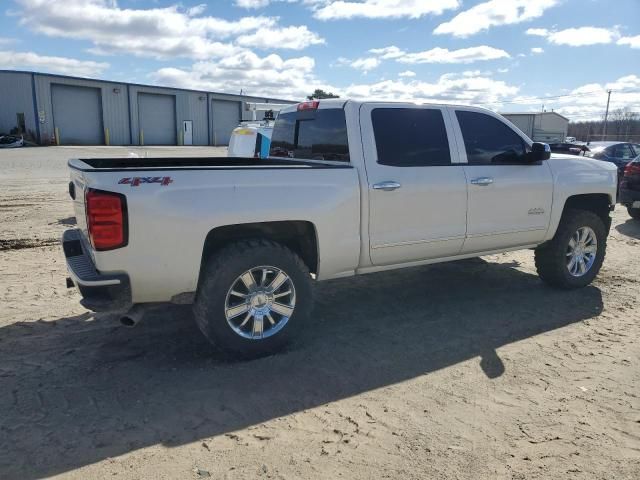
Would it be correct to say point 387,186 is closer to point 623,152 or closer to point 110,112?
point 623,152

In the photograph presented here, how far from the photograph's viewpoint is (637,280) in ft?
21.4

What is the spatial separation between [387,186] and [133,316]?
2.27 m

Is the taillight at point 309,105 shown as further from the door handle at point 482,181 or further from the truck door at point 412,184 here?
the door handle at point 482,181

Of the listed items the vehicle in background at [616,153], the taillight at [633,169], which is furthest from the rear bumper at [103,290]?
the vehicle in background at [616,153]

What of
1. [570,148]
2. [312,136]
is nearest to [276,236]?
[312,136]

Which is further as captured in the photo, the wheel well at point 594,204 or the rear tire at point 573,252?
the wheel well at point 594,204

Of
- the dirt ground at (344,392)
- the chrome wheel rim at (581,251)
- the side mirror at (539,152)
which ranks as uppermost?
the side mirror at (539,152)

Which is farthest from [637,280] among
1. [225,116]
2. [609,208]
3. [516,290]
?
[225,116]

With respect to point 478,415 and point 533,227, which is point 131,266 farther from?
point 533,227

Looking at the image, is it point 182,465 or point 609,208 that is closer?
point 182,465

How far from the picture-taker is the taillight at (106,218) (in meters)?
3.35

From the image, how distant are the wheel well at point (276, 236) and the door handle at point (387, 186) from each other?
0.68 metres

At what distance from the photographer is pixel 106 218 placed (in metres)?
3.36

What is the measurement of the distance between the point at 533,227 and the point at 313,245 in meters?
2.64
